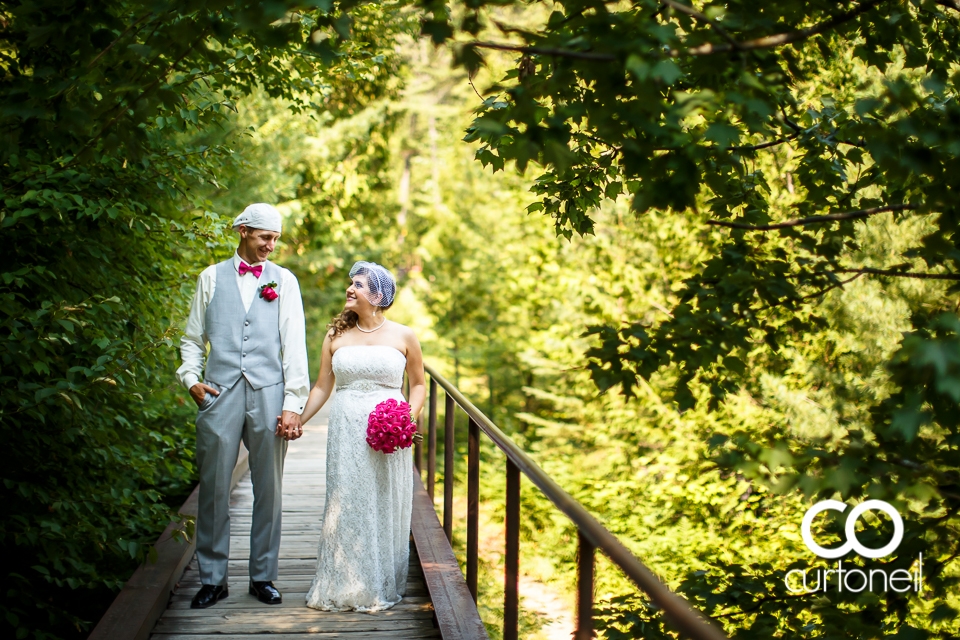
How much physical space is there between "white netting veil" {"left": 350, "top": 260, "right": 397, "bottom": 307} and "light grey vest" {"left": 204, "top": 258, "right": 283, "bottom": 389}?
546mm

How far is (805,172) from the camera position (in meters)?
3.90

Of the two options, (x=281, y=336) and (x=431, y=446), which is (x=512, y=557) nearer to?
(x=281, y=336)

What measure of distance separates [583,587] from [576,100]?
178 cm

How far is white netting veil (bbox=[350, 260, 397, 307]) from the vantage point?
4688 millimetres

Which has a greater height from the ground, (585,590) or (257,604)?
(585,590)

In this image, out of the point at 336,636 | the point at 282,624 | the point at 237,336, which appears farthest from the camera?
the point at 237,336

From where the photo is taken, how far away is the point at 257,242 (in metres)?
4.35

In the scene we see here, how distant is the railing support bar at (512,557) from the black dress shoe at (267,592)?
1.68 metres

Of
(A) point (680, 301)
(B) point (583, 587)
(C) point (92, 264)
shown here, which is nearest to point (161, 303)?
(C) point (92, 264)

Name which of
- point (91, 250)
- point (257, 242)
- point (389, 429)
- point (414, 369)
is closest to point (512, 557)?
point (389, 429)

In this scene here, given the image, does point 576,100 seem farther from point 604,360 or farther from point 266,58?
point 266,58

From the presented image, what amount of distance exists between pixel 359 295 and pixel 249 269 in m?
0.62

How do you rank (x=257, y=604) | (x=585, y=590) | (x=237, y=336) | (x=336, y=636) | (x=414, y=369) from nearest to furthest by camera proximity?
(x=585, y=590), (x=336, y=636), (x=237, y=336), (x=257, y=604), (x=414, y=369)

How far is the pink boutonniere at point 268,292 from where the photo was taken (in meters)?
4.38
